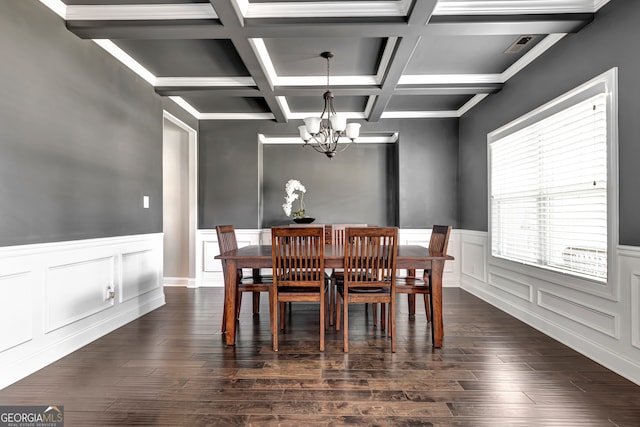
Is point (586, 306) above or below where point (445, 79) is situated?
below

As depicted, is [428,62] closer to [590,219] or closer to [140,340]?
[590,219]

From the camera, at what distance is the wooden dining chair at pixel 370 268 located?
8.98ft

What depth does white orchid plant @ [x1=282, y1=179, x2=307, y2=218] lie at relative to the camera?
5.48 meters

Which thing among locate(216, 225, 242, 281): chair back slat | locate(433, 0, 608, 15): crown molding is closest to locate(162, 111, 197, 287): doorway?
locate(216, 225, 242, 281): chair back slat

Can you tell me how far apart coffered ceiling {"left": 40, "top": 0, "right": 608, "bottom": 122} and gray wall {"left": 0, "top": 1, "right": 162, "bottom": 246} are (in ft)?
0.77

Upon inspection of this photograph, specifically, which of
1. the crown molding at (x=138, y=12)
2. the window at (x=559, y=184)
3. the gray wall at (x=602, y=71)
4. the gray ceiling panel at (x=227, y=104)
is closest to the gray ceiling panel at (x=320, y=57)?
the crown molding at (x=138, y=12)

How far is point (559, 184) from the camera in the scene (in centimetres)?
315

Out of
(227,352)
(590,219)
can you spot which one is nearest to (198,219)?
(227,352)

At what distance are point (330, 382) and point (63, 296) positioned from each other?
208 centimetres

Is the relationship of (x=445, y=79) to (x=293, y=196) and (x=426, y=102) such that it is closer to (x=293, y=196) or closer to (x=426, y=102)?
(x=426, y=102)

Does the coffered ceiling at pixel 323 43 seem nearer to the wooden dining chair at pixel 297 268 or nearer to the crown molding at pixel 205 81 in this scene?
the crown molding at pixel 205 81

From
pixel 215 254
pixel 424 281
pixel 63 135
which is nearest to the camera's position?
pixel 63 135

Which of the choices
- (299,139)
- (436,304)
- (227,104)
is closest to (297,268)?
(436,304)

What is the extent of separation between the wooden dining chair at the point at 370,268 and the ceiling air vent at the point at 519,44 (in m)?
2.11
